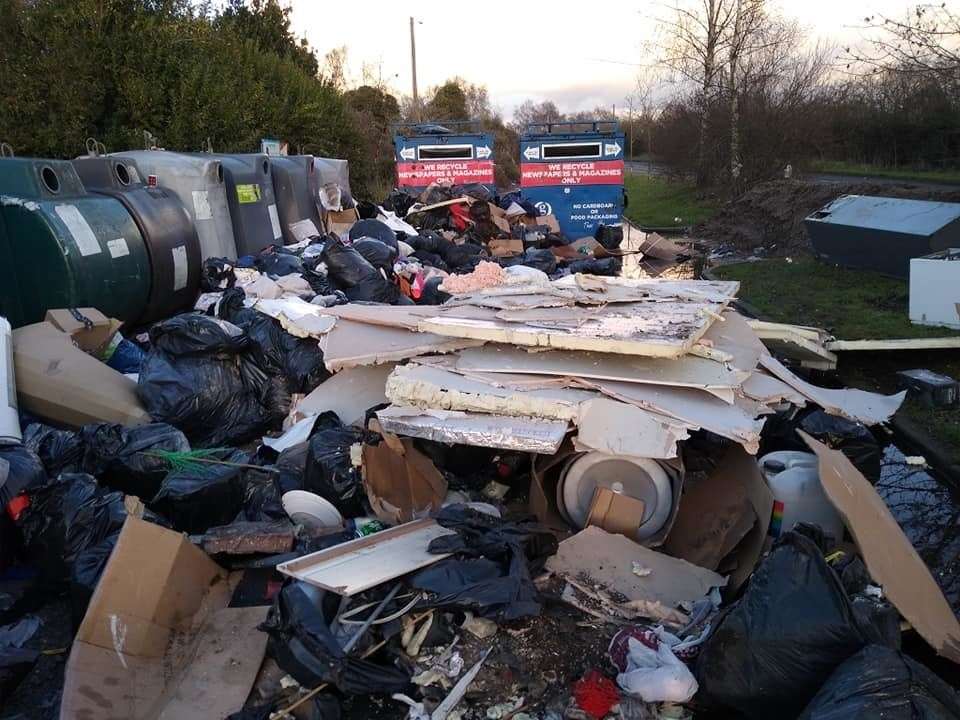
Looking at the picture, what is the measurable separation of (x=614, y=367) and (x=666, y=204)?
20080mm

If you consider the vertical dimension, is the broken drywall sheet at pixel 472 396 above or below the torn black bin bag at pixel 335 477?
above

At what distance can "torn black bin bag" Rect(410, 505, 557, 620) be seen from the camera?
2615mm

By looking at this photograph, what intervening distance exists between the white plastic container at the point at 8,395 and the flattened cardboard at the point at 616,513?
8.90 feet

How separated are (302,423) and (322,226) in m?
6.55

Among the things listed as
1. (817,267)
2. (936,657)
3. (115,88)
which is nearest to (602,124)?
(817,267)

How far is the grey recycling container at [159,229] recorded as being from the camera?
18.9ft

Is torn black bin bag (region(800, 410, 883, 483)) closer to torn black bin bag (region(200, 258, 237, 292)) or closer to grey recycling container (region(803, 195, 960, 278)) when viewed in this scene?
torn black bin bag (region(200, 258, 237, 292))

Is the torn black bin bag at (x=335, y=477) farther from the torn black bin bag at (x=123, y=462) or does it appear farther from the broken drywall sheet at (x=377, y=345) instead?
the torn black bin bag at (x=123, y=462)

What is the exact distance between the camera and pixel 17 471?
3.35 meters

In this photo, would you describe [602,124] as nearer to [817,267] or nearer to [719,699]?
[817,267]

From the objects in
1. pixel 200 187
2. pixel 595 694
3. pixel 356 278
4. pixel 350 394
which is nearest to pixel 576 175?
pixel 356 278

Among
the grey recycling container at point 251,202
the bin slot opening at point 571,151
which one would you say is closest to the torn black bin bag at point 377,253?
the grey recycling container at point 251,202

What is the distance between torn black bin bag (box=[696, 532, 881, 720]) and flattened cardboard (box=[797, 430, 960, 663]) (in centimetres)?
54

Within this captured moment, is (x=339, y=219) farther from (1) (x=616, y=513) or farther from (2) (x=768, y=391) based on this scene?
(1) (x=616, y=513)
